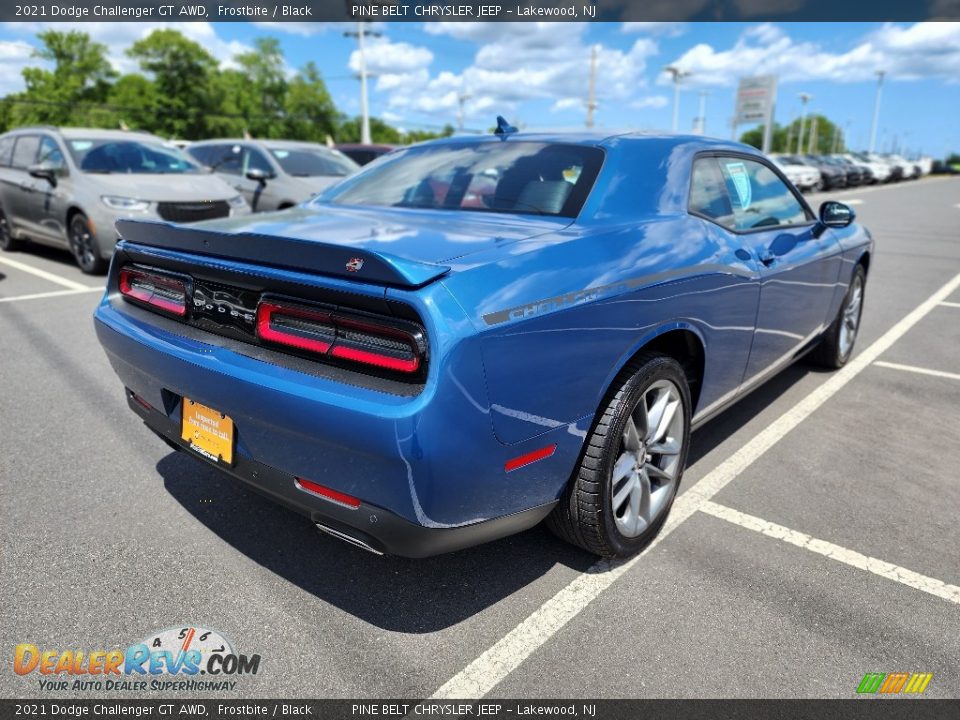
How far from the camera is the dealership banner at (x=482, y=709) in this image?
1.87m

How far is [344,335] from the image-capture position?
1.95 m

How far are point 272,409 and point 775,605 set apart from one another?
1774 millimetres

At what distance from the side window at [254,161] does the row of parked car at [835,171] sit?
62.8ft

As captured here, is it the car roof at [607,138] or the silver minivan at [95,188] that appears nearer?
the car roof at [607,138]

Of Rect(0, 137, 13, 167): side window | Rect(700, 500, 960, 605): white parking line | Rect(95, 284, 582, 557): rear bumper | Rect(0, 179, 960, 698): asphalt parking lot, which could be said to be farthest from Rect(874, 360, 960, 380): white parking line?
Rect(0, 137, 13, 167): side window

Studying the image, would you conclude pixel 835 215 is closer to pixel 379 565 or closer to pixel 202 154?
pixel 379 565

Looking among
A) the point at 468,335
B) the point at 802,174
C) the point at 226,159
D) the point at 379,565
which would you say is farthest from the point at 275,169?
the point at 802,174

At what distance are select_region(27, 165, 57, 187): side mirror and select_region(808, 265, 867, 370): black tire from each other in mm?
8388

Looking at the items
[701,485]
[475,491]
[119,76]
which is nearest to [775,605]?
[701,485]

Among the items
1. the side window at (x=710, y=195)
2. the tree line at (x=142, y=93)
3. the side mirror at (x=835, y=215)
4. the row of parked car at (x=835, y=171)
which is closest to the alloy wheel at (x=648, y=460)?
the side window at (x=710, y=195)

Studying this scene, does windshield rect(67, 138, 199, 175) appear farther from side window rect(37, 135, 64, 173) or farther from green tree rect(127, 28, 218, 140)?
green tree rect(127, 28, 218, 140)

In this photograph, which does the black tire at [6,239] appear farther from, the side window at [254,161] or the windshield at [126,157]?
the side window at [254,161]

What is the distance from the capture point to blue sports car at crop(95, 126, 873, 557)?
1810mm

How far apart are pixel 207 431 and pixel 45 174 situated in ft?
25.0
